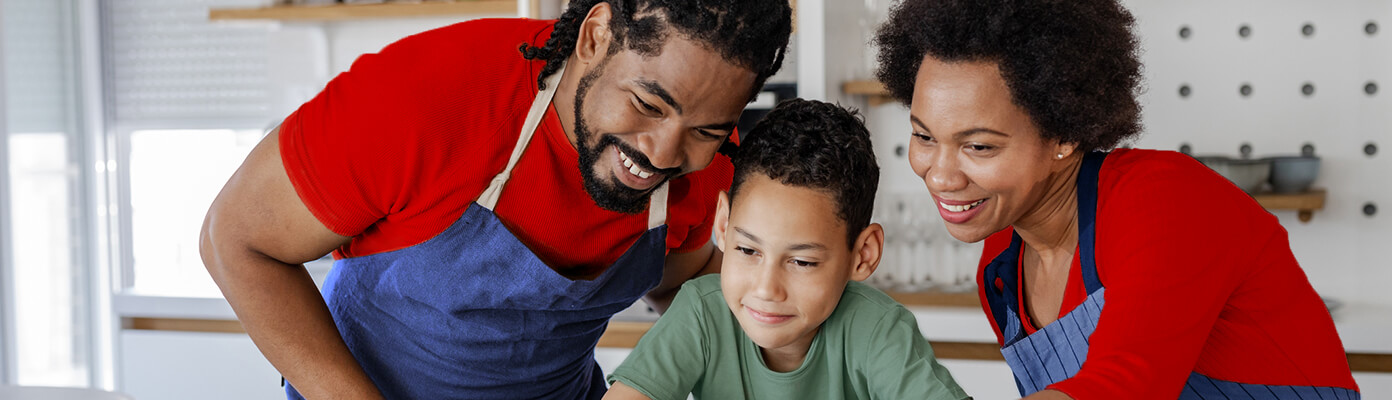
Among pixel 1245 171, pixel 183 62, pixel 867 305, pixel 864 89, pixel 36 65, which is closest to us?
pixel 867 305

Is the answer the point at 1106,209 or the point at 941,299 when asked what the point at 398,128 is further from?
the point at 941,299

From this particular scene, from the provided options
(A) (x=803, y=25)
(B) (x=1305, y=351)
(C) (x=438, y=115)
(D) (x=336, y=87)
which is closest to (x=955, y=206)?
(B) (x=1305, y=351)

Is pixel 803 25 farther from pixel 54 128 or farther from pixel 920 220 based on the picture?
pixel 54 128

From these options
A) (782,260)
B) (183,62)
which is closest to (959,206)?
(782,260)

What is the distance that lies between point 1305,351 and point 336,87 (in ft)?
3.33

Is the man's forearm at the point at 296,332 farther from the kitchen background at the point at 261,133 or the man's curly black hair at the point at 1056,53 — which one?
the kitchen background at the point at 261,133

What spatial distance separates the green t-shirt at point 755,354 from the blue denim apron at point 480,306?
5.8 inches

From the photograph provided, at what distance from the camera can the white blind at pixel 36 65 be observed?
309 centimetres

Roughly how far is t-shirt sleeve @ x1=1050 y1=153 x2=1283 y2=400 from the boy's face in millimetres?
256

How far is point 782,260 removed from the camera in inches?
42.3

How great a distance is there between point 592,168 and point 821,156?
0.24m

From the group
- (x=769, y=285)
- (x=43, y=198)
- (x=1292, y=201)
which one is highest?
(x=769, y=285)

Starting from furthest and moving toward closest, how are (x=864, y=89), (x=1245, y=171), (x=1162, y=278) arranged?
(x=864, y=89)
(x=1245, y=171)
(x=1162, y=278)

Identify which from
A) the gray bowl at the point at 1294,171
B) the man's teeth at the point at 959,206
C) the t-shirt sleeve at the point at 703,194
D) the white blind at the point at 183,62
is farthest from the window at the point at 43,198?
the gray bowl at the point at 1294,171
